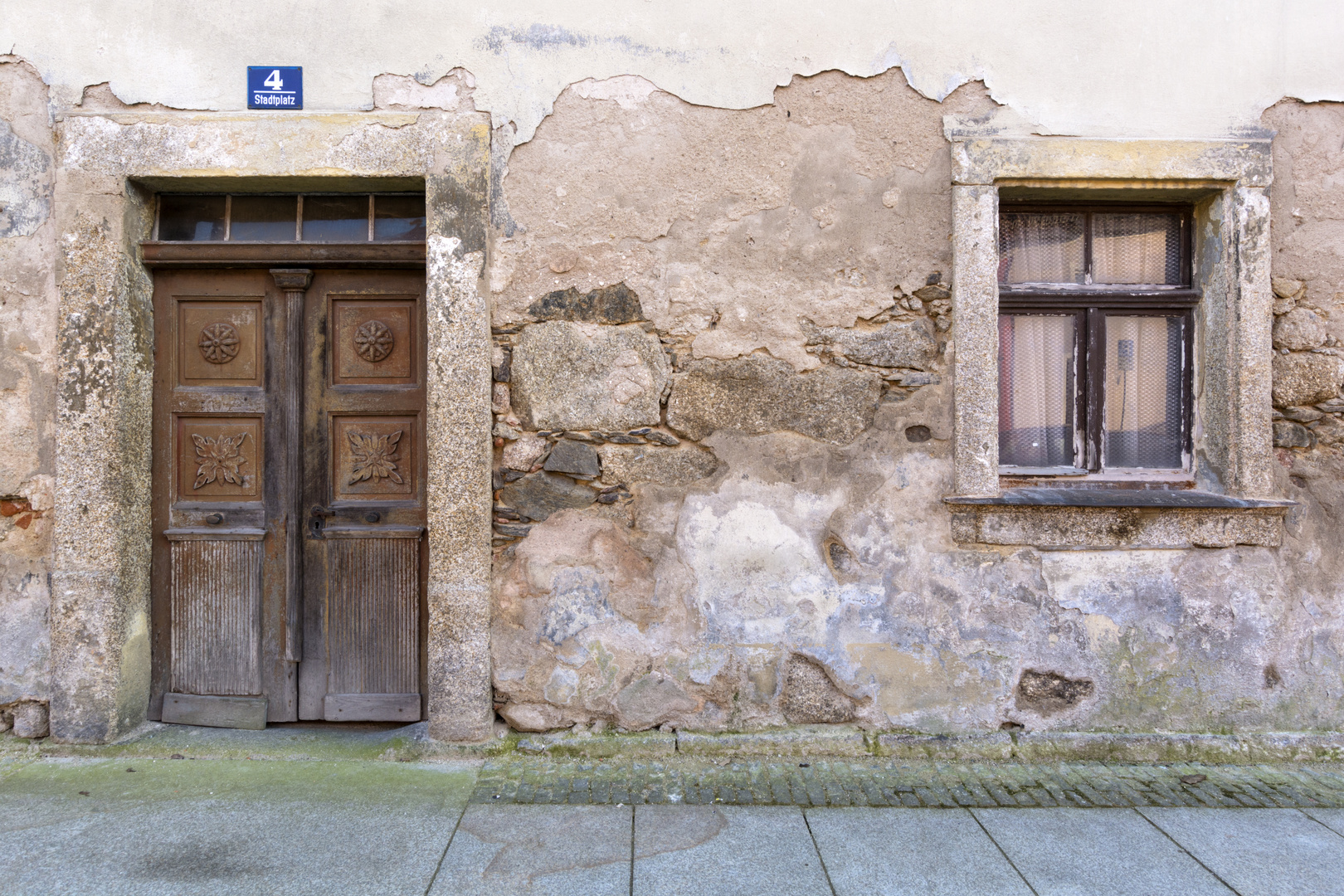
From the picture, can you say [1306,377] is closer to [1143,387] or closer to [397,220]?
[1143,387]

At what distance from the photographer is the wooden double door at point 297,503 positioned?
3244 mm

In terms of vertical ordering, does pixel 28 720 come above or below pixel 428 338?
below

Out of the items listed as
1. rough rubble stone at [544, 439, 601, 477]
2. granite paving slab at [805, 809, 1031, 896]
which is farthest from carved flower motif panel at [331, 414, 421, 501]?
granite paving slab at [805, 809, 1031, 896]

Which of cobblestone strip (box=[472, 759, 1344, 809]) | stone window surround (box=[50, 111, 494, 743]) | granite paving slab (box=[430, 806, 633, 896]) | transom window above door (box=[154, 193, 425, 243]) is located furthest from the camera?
transom window above door (box=[154, 193, 425, 243])

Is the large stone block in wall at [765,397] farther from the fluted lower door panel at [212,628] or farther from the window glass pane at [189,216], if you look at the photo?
the window glass pane at [189,216]

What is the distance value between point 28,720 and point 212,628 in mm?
732

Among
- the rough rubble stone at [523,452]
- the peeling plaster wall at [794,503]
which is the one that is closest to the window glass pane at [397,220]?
the peeling plaster wall at [794,503]

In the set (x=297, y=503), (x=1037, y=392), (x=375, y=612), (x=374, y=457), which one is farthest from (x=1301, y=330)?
(x=297, y=503)

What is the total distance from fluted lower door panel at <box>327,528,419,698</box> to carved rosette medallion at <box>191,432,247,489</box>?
51cm

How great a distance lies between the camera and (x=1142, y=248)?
129 inches

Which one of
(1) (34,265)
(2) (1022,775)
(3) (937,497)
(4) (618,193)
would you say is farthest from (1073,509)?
(1) (34,265)

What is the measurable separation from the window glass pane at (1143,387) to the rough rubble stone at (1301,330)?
1.18 feet

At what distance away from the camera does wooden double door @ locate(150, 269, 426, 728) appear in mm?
3244

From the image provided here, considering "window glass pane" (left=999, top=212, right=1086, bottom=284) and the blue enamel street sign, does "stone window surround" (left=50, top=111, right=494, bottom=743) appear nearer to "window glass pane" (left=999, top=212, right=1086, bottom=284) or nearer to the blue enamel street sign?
the blue enamel street sign
